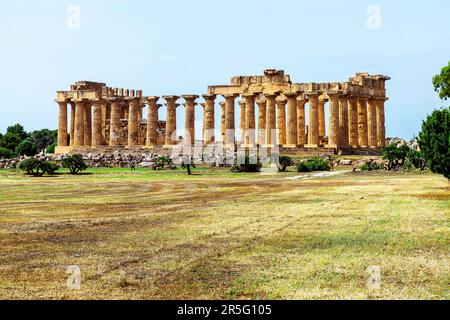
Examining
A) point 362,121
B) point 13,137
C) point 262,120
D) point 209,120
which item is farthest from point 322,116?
point 13,137

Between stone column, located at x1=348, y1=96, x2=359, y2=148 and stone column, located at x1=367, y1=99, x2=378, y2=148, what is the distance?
4422mm

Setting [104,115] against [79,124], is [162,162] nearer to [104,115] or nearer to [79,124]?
[79,124]

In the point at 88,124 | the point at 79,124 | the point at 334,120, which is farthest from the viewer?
the point at 88,124

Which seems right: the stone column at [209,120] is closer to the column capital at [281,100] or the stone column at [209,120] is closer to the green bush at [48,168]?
the column capital at [281,100]

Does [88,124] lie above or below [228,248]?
above

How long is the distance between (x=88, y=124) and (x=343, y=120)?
38.4 m

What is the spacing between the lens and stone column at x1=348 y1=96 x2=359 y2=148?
295 feet

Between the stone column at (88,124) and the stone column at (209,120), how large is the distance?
18.7 meters

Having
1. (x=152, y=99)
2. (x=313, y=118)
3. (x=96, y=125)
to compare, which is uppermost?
(x=152, y=99)

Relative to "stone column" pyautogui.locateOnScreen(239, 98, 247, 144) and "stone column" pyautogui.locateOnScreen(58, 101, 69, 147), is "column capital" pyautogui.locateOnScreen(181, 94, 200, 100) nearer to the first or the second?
"stone column" pyautogui.locateOnScreen(239, 98, 247, 144)

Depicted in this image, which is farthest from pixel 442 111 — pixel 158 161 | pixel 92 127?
pixel 92 127

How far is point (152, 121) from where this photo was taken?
95750 mm

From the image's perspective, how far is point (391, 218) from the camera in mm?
22188

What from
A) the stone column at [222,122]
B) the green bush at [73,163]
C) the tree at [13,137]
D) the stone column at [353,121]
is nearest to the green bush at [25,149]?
the tree at [13,137]
